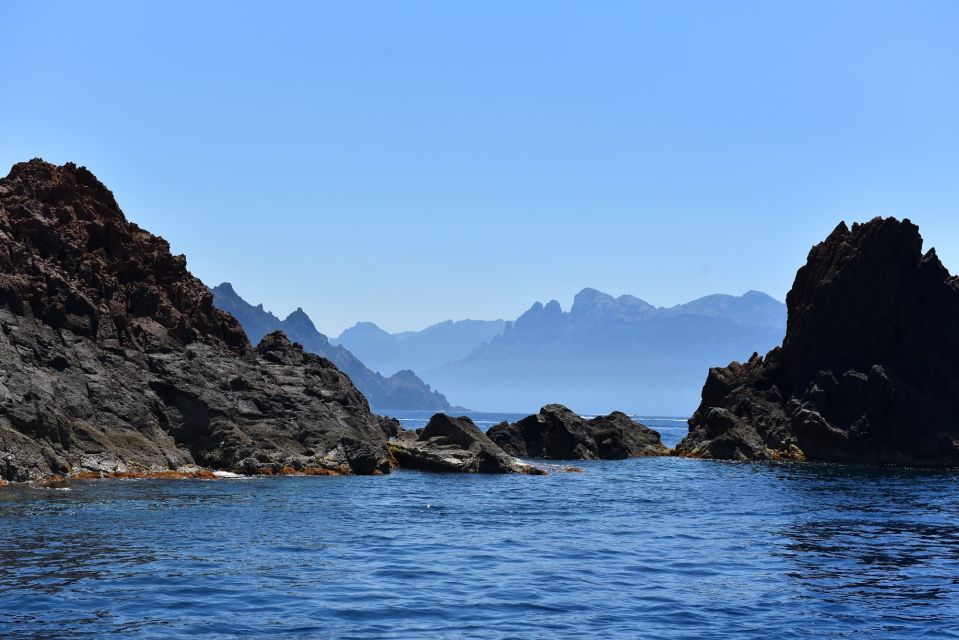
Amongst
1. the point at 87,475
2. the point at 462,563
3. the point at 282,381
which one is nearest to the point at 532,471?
the point at 282,381

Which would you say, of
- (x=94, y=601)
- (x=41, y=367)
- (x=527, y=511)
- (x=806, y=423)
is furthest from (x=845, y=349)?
(x=94, y=601)

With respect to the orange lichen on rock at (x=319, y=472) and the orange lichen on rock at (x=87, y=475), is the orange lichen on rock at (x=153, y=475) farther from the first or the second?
the orange lichen on rock at (x=319, y=472)

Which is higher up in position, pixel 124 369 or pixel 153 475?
pixel 124 369

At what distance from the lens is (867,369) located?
9288cm

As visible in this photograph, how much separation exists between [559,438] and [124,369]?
51.8 metres

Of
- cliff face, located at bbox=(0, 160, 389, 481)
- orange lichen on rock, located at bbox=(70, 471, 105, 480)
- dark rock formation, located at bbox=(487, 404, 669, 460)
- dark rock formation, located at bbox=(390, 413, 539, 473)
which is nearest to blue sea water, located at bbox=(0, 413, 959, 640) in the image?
orange lichen on rock, located at bbox=(70, 471, 105, 480)

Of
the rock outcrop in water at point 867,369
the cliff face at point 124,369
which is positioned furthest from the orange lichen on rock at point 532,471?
the rock outcrop in water at point 867,369

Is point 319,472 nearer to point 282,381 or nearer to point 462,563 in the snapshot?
point 282,381

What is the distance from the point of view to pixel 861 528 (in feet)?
149

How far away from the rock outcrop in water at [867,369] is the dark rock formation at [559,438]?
11272 millimetres

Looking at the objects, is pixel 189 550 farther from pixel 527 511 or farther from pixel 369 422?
pixel 369 422

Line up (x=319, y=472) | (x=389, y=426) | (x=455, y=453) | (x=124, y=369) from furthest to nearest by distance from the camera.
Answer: (x=389, y=426) → (x=455, y=453) → (x=319, y=472) → (x=124, y=369)

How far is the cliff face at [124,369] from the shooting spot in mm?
56625

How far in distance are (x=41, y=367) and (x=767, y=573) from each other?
150 feet
